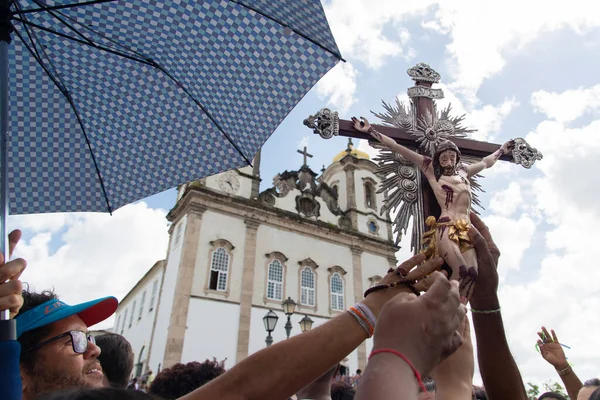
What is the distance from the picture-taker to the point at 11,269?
3.91 feet

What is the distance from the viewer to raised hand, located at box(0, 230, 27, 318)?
1.16 meters

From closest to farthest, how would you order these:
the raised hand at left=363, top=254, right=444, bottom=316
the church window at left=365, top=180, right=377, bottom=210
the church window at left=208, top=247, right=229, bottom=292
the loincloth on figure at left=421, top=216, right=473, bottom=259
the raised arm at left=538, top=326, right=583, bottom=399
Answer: the raised hand at left=363, top=254, right=444, bottom=316 < the loincloth on figure at left=421, top=216, right=473, bottom=259 < the raised arm at left=538, top=326, right=583, bottom=399 < the church window at left=208, top=247, right=229, bottom=292 < the church window at left=365, top=180, right=377, bottom=210

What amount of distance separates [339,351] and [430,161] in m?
3.14

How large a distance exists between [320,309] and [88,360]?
18540mm

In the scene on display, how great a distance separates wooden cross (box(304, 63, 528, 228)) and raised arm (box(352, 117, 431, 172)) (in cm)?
9

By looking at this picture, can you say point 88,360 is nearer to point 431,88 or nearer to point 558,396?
point 558,396

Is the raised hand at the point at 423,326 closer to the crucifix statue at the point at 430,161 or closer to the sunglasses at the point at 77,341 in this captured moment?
the sunglasses at the point at 77,341

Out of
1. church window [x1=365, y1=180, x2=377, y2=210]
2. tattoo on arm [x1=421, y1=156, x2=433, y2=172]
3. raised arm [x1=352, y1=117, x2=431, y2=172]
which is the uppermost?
church window [x1=365, y1=180, x2=377, y2=210]

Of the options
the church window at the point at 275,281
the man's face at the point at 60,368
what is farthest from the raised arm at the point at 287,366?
the church window at the point at 275,281

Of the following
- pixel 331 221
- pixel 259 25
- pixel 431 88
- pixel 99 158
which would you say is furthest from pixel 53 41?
pixel 331 221

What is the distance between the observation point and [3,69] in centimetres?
189

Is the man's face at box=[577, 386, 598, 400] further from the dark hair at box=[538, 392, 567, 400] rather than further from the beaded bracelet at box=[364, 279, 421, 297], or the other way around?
the beaded bracelet at box=[364, 279, 421, 297]

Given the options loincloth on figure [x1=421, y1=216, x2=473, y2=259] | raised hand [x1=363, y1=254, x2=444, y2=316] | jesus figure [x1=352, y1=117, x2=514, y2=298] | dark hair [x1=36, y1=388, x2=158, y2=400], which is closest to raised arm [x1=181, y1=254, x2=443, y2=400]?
raised hand [x1=363, y1=254, x2=444, y2=316]

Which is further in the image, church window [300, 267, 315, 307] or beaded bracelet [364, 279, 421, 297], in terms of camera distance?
church window [300, 267, 315, 307]
